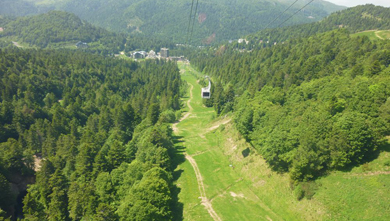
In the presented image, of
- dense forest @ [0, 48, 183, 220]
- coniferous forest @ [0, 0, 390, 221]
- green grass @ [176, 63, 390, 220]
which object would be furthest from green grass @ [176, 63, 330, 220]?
dense forest @ [0, 48, 183, 220]

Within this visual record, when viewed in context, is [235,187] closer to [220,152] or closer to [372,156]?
[220,152]

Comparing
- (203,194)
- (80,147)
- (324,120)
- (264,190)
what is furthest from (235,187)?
(80,147)

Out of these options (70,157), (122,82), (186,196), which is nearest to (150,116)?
(70,157)

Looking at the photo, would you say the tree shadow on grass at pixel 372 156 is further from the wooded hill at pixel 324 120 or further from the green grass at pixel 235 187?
the green grass at pixel 235 187

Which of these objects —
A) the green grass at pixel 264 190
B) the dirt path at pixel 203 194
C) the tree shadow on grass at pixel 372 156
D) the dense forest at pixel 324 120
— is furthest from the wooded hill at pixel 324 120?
the dirt path at pixel 203 194

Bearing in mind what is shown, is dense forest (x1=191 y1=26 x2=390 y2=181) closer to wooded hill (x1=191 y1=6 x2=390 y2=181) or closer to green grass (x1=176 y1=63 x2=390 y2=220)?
wooded hill (x1=191 y1=6 x2=390 y2=181)

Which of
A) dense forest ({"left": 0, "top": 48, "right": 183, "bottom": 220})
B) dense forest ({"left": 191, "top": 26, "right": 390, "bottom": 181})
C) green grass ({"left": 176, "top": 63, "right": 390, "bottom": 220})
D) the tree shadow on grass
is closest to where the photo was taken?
green grass ({"left": 176, "top": 63, "right": 390, "bottom": 220})

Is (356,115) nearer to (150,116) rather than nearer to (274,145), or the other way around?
(274,145)

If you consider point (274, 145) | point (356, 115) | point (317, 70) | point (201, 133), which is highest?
point (317, 70)
